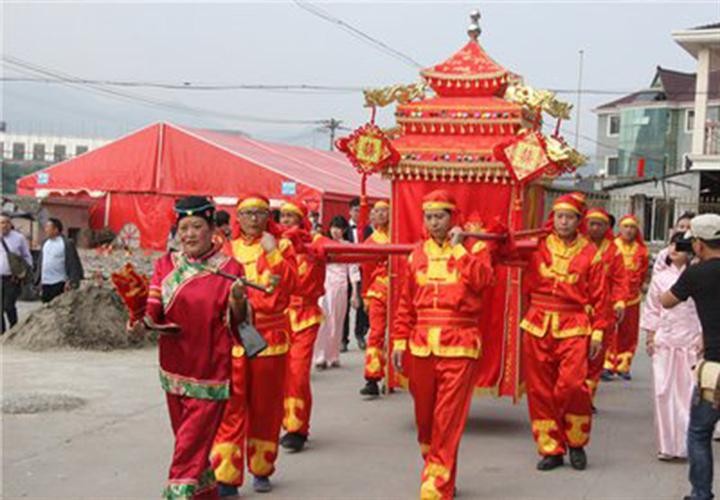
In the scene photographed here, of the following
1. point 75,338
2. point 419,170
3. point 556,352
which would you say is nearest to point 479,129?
point 419,170

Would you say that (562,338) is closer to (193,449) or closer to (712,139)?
(193,449)

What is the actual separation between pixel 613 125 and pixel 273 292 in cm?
4388

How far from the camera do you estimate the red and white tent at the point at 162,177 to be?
75.4 ft

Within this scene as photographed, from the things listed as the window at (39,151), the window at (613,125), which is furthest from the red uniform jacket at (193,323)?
the window at (39,151)

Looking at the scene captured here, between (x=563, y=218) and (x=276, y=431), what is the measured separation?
239 cm

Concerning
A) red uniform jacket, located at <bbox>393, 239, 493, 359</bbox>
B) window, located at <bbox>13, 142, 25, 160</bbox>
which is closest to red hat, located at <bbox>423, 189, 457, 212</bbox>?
red uniform jacket, located at <bbox>393, 239, 493, 359</bbox>

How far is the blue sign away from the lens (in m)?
22.1

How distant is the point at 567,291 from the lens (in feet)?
21.3

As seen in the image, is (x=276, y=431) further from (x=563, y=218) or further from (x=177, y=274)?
(x=563, y=218)

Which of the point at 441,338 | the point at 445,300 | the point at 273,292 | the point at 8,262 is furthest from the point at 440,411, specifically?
the point at 8,262

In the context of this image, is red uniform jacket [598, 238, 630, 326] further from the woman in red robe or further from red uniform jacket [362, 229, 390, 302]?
the woman in red robe

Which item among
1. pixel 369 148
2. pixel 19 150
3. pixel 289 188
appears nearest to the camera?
pixel 369 148

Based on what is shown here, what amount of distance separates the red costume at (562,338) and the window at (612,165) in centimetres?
4142

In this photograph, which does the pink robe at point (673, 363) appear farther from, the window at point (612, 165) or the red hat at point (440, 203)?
the window at point (612, 165)
